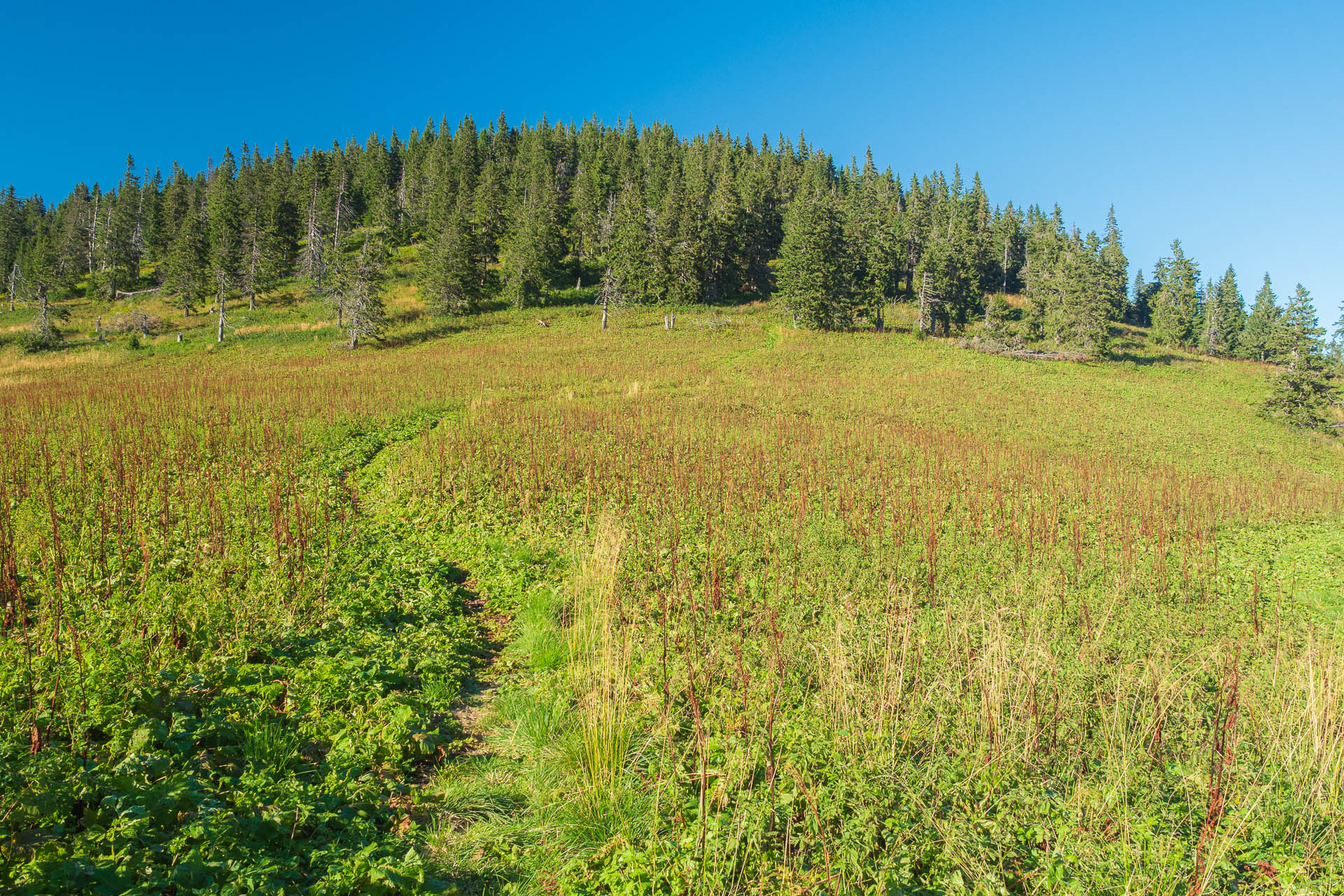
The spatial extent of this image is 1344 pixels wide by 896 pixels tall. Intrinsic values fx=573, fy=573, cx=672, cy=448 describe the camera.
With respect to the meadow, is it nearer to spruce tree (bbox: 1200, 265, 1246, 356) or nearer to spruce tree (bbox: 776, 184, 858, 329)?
spruce tree (bbox: 776, 184, 858, 329)

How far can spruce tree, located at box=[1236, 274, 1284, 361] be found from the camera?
65.9 meters

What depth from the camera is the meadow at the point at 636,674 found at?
303 centimetres

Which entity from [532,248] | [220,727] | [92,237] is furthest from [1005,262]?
[92,237]

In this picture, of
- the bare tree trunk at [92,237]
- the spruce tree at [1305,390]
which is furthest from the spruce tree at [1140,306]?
the bare tree trunk at [92,237]

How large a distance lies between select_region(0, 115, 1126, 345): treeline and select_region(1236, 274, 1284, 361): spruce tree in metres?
14.1

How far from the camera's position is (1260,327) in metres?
68.7

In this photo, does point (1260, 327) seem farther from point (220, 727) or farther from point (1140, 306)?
point (220, 727)

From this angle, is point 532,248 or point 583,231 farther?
point 583,231

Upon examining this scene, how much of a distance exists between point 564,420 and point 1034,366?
35.1 metres

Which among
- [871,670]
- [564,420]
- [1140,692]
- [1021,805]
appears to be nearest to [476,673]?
[871,670]

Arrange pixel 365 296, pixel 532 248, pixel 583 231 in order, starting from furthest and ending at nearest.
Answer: pixel 583 231 < pixel 532 248 < pixel 365 296

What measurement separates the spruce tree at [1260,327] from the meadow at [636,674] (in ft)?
252

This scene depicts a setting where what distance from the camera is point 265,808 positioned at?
3.13 m

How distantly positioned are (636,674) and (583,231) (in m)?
61.8
